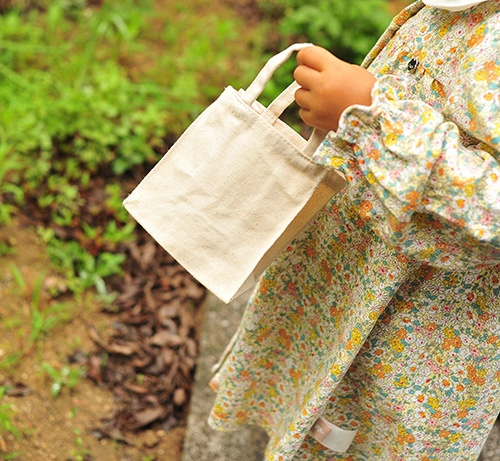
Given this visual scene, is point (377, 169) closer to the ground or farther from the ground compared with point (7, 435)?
farther from the ground

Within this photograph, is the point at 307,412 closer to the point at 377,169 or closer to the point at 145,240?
the point at 377,169

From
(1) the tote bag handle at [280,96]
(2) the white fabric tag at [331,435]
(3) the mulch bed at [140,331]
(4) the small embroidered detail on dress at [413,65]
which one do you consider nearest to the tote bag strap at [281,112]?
(1) the tote bag handle at [280,96]

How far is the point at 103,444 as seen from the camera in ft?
7.82

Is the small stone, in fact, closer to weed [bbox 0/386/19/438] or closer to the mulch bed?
the mulch bed

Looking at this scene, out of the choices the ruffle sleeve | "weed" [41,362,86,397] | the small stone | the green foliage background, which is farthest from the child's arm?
the green foliage background

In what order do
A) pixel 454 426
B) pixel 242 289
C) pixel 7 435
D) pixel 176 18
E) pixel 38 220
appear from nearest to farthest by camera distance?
pixel 242 289 < pixel 454 426 < pixel 7 435 < pixel 38 220 < pixel 176 18

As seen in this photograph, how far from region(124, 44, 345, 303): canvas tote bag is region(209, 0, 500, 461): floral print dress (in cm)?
10

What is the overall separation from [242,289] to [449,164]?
0.56 meters

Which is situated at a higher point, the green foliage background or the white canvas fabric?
the white canvas fabric

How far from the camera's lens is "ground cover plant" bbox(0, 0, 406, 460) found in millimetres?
2551

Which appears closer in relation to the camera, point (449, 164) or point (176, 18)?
point (449, 164)

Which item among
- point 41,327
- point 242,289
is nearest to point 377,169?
point 242,289

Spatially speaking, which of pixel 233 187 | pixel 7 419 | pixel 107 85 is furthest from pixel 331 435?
pixel 107 85

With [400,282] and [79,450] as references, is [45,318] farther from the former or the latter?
[400,282]
